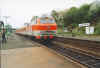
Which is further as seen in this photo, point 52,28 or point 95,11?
point 95,11

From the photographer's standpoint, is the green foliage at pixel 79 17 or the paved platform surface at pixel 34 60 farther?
the green foliage at pixel 79 17

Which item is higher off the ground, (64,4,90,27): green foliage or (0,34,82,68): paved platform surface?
(64,4,90,27): green foliage

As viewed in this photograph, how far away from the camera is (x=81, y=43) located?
339 inches

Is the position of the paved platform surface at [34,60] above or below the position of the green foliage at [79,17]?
below

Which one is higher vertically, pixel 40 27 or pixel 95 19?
pixel 95 19

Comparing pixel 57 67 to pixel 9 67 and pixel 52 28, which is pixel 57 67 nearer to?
pixel 9 67

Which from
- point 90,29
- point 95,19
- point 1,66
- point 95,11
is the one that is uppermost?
point 95,11

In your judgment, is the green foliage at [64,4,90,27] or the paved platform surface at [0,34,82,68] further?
the green foliage at [64,4,90,27]

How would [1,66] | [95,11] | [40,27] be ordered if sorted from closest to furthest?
1. [1,66]
2. [40,27]
3. [95,11]

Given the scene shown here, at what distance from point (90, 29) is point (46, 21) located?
31.2 feet

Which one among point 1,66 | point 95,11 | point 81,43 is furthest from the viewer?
point 95,11

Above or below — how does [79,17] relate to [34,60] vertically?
above

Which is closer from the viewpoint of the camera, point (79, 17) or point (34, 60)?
point (34, 60)

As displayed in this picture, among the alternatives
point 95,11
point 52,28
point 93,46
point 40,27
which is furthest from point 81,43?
Answer: point 95,11
